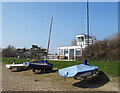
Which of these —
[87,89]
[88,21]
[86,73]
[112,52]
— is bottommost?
[87,89]

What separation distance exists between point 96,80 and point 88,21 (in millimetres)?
5491

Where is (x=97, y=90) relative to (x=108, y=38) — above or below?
below

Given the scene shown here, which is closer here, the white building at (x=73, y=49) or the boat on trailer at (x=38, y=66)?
the boat on trailer at (x=38, y=66)

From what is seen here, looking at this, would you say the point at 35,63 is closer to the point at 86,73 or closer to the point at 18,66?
the point at 18,66

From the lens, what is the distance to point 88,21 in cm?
1283

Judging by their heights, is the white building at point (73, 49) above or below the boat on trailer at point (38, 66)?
above

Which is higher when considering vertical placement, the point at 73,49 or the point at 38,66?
the point at 73,49

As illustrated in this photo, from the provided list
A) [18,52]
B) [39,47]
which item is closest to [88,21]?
[39,47]

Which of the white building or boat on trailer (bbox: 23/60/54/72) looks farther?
the white building

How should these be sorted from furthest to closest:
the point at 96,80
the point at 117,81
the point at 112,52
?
1. the point at 112,52
2. the point at 96,80
3. the point at 117,81

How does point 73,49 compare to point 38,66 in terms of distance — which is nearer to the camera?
point 38,66

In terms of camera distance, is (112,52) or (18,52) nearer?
(112,52)

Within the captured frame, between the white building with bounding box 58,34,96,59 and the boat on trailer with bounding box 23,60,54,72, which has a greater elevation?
the white building with bounding box 58,34,96,59

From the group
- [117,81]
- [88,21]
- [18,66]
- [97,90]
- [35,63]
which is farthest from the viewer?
[18,66]
